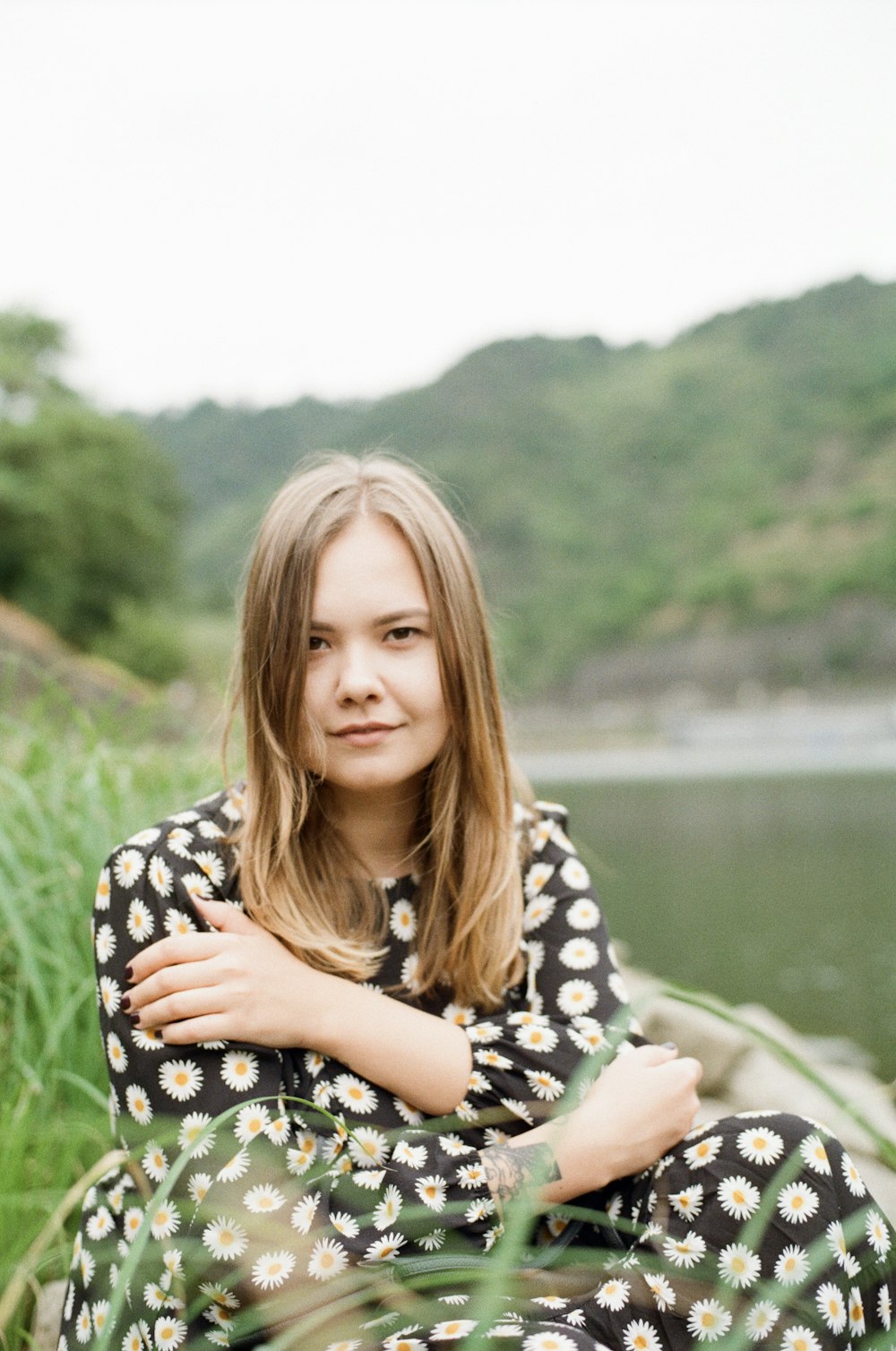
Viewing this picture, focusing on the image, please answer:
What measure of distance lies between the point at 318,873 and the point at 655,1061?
350mm

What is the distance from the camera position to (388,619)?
3.37 ft

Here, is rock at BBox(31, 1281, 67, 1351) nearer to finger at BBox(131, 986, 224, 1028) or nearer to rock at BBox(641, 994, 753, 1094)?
finger at BBox(131, 986, 224, 1028)

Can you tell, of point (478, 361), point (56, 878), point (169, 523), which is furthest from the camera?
point (478, 361)

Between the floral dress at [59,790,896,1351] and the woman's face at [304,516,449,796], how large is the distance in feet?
0.54

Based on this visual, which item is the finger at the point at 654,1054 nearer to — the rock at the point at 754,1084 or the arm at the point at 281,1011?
the arm at the point at 281,1011

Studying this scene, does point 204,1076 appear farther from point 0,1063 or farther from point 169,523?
point 169,523

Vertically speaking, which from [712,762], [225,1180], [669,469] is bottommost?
[712,762]

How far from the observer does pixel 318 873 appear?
3.53 ft

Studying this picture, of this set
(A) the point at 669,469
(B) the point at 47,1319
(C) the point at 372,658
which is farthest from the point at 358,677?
(A) the point at 669,469

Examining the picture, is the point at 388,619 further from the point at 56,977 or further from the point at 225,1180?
the point at 56,977

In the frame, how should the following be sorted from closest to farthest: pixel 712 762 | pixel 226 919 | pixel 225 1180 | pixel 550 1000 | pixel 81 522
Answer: pixel 225 1180
pixel 226 919
pixel 550 1000
pixel 81 522
pixel 712 762

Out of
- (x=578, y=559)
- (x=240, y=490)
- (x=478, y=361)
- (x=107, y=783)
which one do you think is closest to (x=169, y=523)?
(x=107, y=783)

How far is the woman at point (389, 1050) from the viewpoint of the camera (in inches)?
32.1

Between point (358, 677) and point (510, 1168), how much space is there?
42 centimetres
